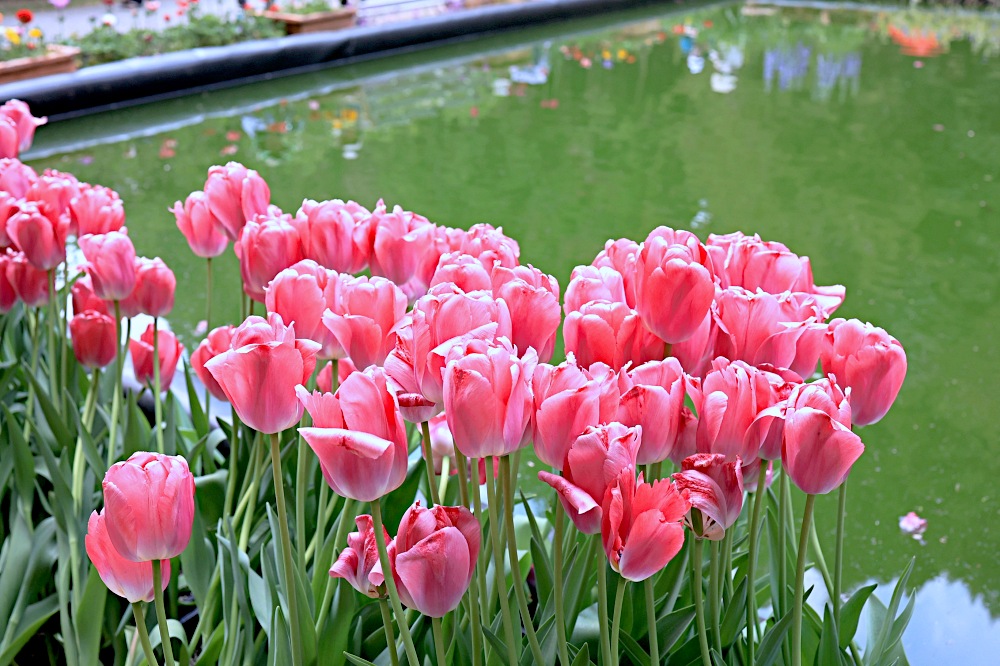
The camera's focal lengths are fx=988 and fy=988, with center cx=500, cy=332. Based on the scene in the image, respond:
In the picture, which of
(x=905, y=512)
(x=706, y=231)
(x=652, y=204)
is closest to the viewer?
(x=905, y=512)

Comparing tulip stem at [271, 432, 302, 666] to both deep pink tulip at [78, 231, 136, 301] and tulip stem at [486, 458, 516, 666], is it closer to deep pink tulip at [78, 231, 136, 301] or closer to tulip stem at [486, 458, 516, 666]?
tulip stem at [486, 458, 516, 666]

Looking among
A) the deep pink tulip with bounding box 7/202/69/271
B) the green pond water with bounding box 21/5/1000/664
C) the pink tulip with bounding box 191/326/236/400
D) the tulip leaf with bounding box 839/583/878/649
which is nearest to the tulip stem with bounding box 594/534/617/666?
the tulip leaf with bounding box 839/583/878/649

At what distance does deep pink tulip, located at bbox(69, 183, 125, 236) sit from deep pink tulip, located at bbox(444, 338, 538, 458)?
0.86m

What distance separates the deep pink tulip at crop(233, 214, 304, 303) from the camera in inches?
39.5

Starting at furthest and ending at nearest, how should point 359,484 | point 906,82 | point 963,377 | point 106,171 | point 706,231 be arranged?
point 906,82 → point 106,171 → point 706,231 → point 963,377 → point 359,484

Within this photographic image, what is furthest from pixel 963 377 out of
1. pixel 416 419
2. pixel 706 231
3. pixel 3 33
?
pixel 3 33

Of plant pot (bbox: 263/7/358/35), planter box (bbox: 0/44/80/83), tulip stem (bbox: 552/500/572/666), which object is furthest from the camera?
plant pot (bbox: 263/7/358/35)

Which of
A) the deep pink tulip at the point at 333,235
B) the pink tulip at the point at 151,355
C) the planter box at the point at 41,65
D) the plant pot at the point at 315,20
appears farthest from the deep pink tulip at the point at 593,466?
the plant pot at the point at 315,20

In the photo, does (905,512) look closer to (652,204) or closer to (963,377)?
(963,377)

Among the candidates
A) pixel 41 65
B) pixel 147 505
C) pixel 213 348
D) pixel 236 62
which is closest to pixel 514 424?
pixel 147 505

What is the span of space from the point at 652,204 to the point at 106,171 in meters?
2.39

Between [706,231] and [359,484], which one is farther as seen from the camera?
[706,231]

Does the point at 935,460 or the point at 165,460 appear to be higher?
the point at 165,460

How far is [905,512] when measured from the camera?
2.06 m
